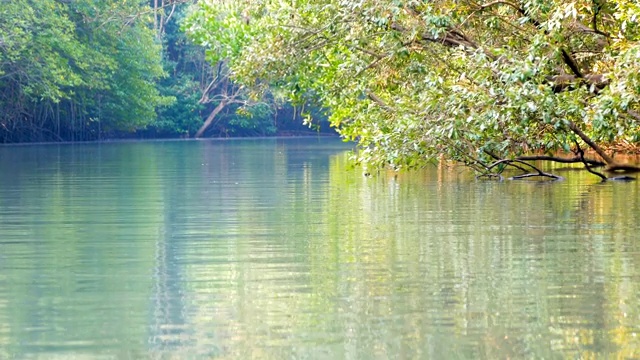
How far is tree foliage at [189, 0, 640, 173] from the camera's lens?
52.0 ft

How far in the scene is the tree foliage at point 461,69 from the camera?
15.9 metres

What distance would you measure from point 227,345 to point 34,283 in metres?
2.59

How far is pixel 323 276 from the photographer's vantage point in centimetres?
868

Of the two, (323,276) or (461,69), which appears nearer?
(323,276)

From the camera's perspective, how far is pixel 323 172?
82.2 ft

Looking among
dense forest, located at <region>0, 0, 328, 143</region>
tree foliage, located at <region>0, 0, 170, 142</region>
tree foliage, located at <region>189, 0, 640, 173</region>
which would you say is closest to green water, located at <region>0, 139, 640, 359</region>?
tree foliage, located at <region>189, 0, 640, 173</region>

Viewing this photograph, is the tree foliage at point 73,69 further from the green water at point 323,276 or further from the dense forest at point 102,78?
the green water at point 323,276

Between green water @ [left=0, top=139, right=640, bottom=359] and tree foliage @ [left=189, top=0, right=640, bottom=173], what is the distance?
1.08 m

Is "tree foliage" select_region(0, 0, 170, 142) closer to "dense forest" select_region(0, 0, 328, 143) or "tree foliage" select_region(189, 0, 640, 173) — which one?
"dense forest" select_region(0, 0, 328, 143)

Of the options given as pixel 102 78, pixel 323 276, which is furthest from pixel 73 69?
pixel 323 276

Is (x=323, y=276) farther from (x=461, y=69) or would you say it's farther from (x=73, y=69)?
(x=73, y=69)

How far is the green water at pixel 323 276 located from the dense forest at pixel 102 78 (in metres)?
19.3

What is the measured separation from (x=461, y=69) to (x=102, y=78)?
35.3m

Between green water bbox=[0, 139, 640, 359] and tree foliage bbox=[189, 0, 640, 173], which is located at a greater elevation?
tree foliage bbox=[189, 0, 640, 173]
